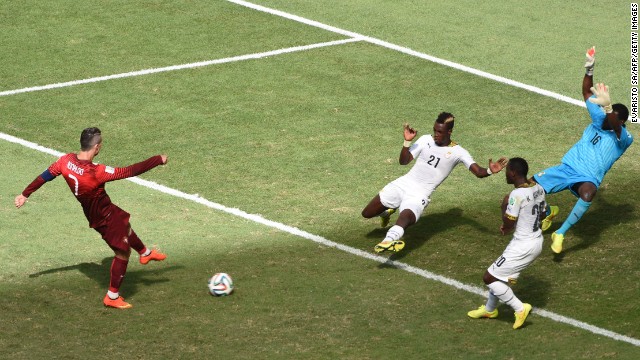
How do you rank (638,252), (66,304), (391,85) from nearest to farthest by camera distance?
(66,304), (638,252), (391,85)

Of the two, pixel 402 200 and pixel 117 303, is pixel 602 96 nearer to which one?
pixel 402 200

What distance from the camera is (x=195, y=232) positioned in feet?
54.2

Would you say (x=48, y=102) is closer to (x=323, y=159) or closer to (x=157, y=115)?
(x=157, y=115)

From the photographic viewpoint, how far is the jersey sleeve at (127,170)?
1391cm

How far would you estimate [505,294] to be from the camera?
1363 cm

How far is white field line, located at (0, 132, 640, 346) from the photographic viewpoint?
45.8 feet

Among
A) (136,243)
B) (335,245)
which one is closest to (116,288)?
(136,243)

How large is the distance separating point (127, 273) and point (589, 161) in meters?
6.29

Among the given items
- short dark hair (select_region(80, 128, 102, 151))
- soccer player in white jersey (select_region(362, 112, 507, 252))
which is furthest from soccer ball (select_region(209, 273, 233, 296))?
soccer player in white jersey (select_region(362, 112, 507, 252))

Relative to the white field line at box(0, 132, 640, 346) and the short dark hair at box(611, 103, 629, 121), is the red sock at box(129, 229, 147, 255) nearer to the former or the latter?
the white field line at box(0, 132, 640, 346)

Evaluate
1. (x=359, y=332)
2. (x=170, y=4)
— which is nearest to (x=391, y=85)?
(x=170, y=4)

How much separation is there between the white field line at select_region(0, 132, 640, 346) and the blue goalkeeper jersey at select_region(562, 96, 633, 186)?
2.45 meters

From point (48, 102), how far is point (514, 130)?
8.09 m

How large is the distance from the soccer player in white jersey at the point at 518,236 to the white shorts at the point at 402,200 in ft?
6.60
